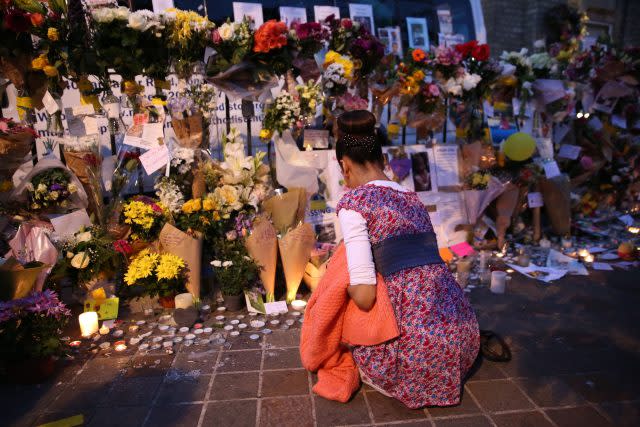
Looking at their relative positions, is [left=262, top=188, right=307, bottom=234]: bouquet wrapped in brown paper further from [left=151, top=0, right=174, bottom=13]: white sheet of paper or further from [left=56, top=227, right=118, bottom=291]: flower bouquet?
[left=151, top=0, right=174, bottom=13]: white sheet of paper

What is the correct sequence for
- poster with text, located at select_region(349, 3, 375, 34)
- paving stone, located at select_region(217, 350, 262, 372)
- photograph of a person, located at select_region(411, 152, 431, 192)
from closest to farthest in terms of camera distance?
paving stone, located at select_region(217, 350, 262, 372)
photograph of a person, located at select_region(411, 152, 431, 192)
poster with text, located at select_region(349, 3, 375, 34)

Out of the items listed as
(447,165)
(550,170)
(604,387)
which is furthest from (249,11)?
(604,387)

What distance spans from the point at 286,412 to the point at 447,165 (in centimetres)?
352

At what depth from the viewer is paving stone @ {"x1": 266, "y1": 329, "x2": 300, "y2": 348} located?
9.94 ft

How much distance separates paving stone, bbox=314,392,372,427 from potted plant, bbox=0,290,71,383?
155 centimetres

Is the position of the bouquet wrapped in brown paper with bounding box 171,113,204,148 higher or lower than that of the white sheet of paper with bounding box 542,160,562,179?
higher

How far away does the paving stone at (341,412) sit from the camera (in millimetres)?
2225

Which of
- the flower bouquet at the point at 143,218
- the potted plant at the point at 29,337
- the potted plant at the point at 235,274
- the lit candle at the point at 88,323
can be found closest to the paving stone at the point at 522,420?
the potted plant at the point at 235,274

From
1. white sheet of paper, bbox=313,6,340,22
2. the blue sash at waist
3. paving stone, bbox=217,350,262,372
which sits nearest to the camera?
the blue sash at waist

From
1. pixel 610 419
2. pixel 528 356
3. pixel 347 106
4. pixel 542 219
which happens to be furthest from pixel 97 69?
pixel 542 219

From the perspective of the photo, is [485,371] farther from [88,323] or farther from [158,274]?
[88,323]

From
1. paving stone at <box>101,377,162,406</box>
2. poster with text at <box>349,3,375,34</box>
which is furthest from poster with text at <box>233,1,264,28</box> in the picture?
paving stone at <box>101,377,162,406</box>

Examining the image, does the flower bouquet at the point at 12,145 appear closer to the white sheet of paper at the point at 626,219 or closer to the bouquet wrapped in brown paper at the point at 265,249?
the bouquet wrapped in brown paper at the point at 265,249

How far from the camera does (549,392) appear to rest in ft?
8.11
